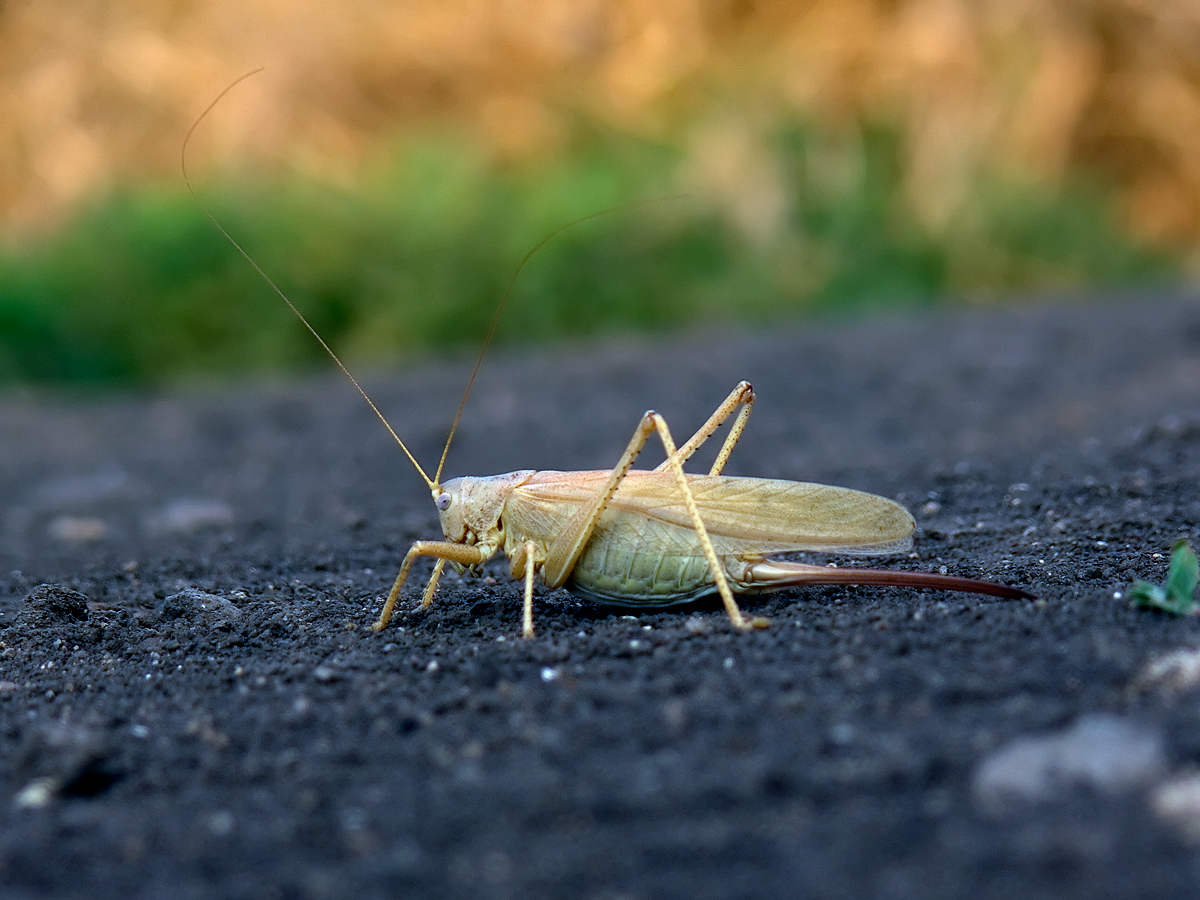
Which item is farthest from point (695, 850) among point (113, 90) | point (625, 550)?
point (113, 90)

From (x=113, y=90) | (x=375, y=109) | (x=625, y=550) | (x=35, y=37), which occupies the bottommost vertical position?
(x=625, y=550)

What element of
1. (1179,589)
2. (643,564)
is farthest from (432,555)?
(1179,589)

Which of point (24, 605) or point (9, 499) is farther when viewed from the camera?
point (9, 499)

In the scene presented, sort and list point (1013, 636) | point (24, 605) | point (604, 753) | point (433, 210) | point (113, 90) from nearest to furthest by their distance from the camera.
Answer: point (604, 753) < point (1013, 636) < point (24, 605) < point (433, 210) < point (113, 90)

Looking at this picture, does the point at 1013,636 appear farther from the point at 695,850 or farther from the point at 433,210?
the point at 433,210

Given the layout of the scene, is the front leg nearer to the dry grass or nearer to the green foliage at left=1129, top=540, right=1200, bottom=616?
the green foliage at left=1129, top=540, right=1200, bottom=616

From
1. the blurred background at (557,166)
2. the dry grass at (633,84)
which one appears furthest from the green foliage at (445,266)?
the dry grass at (633,84)

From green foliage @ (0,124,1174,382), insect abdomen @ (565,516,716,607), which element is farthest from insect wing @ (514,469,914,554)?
green foliage @ (0,124,1174,382)
